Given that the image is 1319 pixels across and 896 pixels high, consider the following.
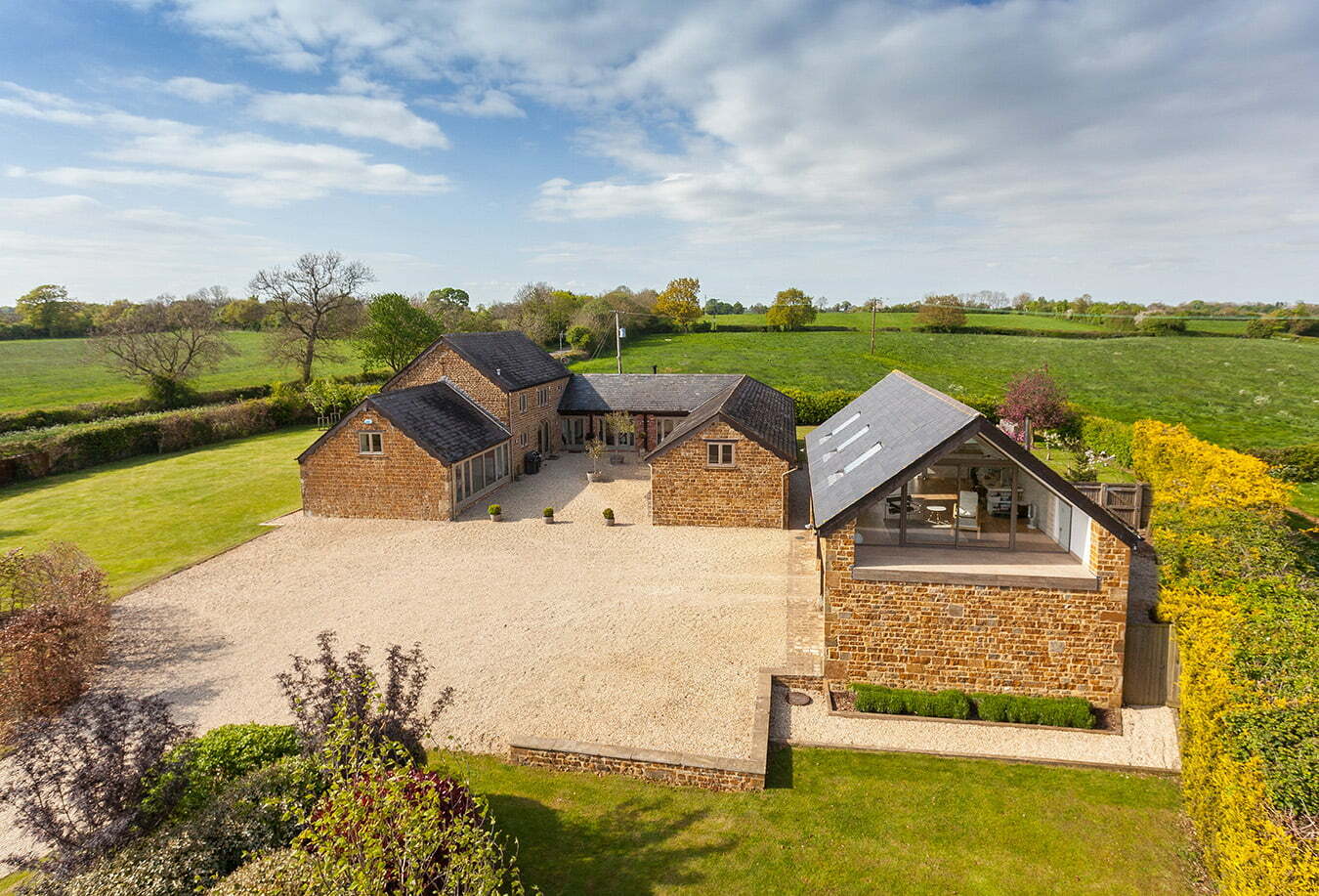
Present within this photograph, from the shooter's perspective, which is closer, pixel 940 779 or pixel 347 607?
pixel 940 779

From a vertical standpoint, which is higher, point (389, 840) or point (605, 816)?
point (389, 840)

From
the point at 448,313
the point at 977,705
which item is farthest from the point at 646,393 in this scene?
the point at 448,313

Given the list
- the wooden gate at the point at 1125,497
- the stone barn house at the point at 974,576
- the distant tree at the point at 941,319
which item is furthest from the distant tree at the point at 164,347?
the distant tree at the point at 941,319

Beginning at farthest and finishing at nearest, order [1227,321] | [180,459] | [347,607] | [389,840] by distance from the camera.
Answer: [1227,321]
[180,459]
[347,607]
[389,840]

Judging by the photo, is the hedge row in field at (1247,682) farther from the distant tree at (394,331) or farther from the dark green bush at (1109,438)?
the distant tree at (394,331)

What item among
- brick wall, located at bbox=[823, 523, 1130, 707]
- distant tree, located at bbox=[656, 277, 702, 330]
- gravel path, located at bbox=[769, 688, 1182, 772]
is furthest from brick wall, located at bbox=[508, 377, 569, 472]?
distant tree, located at bbox=[656, 277, 702, 330]

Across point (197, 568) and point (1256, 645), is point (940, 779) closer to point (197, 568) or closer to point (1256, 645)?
point (1256, 645)

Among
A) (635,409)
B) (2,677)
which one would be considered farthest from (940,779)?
(635,409)
